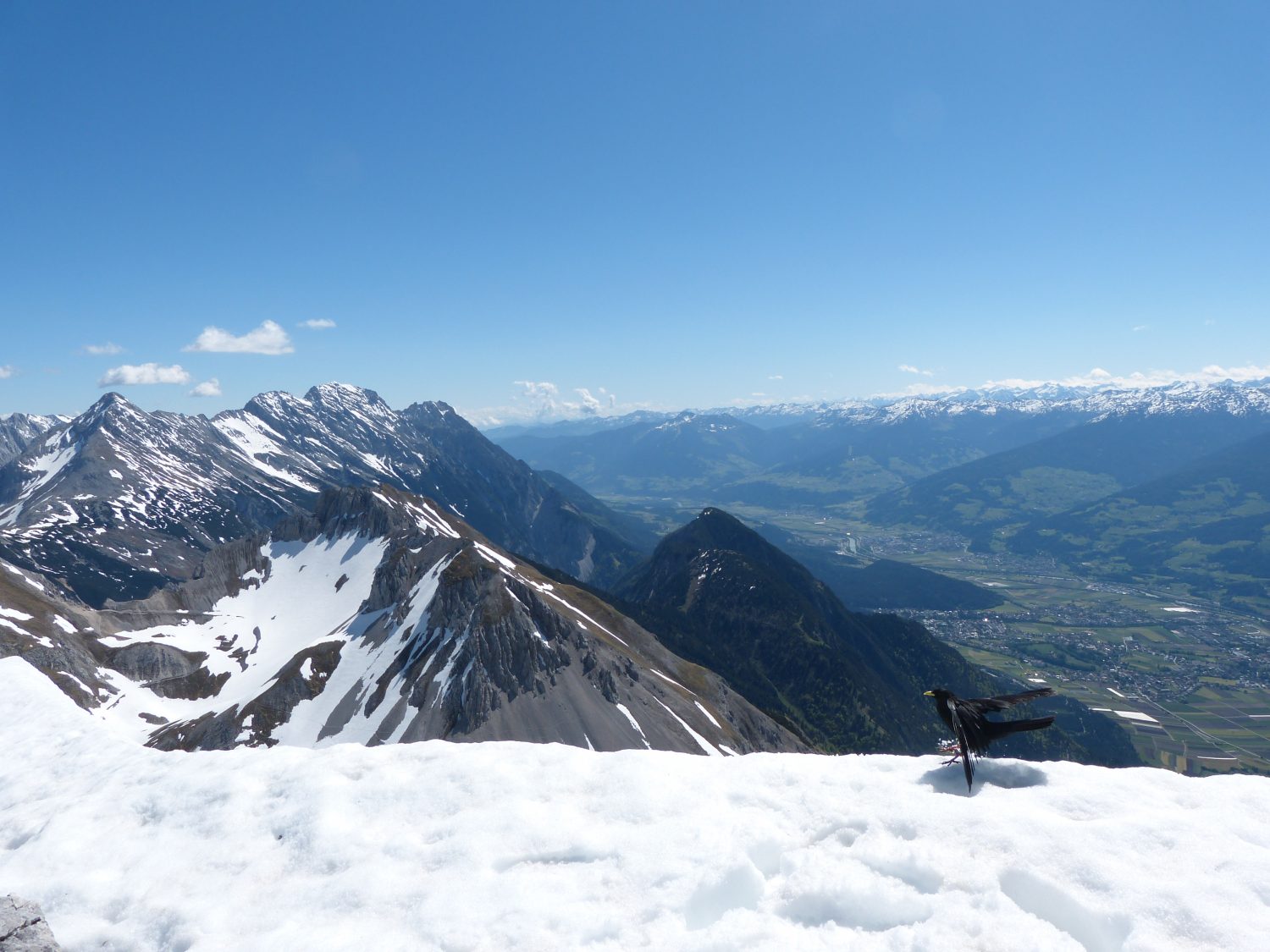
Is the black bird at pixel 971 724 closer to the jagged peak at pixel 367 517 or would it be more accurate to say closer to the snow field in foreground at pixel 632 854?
the snow field in foreground at pixel 632 854

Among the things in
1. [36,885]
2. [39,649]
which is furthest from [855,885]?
[39,649]

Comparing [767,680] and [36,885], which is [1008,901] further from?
[767,680]

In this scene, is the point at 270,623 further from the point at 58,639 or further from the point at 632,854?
the point at 632,854

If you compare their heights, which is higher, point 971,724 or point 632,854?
point 971,724

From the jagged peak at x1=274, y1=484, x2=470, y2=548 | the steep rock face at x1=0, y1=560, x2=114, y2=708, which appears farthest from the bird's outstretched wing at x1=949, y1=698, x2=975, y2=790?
the jagged peak at x1=274, y1=484, x2=470, y2=548

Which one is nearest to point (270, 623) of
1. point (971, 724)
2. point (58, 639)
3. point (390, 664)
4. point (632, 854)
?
point (58, 639)

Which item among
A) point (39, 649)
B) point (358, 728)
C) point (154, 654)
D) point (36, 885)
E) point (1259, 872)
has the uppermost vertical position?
point (1259, 872)

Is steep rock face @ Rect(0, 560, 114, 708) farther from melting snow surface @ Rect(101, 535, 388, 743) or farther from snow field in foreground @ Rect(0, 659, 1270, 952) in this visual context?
snow field in foreground @ Rect(0, 659, 1270, 952)
